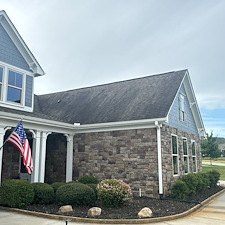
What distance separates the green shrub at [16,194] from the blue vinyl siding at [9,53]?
542 centimetres

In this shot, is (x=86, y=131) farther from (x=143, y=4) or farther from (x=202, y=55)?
(x=202, y=55)

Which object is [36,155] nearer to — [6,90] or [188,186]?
[6,90]

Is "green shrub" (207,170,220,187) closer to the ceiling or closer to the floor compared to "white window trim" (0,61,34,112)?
closer to the floor


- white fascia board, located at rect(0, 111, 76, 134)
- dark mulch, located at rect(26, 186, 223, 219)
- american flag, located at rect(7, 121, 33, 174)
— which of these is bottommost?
dark mulch, located at rect(26, 186, 223, 219)

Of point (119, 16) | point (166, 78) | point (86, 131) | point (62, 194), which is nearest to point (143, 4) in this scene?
point (119, 16)

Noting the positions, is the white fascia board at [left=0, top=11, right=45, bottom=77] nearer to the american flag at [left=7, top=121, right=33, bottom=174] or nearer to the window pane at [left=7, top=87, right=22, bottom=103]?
the window pane at [left=7, top=87, right=22, bottom=103]

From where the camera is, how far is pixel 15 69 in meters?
11.4

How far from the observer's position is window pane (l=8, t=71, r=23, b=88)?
36.6 ft

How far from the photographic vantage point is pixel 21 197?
323 inches

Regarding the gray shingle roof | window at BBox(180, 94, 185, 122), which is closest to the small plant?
the gray shingle roof

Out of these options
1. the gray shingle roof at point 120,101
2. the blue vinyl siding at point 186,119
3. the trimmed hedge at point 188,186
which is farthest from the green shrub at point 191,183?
the gray shingle roof at point 120,101

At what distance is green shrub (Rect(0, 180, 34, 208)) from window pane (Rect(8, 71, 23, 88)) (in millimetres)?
4621

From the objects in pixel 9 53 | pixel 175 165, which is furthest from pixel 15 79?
pixel 175 165

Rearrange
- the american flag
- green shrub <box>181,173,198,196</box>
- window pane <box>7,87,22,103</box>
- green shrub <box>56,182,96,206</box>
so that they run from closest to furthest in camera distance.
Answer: the american flag
green shrub <box>56,182,96,206</box>
window pane <box>7,87,22,103</box>
green shrub <box>181,173,198,196</box>
